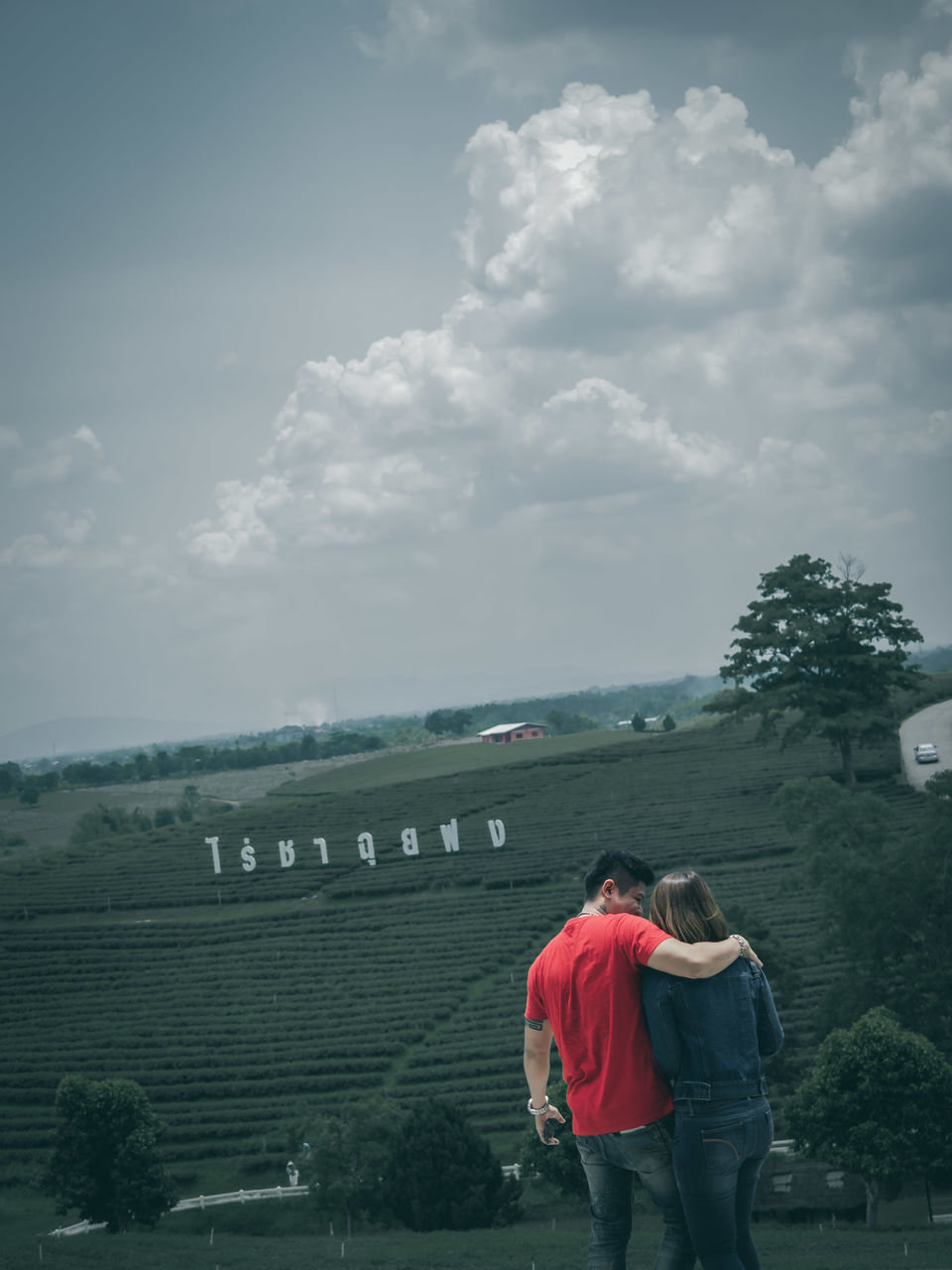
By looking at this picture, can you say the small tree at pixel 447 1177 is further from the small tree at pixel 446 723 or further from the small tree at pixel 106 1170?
the small tree at pixel 446 723

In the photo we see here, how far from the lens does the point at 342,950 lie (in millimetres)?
45625

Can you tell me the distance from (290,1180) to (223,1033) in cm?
1226

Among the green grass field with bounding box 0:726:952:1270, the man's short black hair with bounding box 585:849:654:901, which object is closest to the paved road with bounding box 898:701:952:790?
the green grass field with bounding box 0:726:952:1270

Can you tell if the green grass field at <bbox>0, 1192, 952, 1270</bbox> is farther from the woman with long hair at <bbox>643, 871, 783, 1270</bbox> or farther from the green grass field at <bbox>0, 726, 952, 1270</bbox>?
the woman with long hair at <bbox>643, 871, 783, 1270</bbox>

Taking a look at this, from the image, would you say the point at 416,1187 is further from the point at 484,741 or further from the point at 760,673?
the point at 484,741

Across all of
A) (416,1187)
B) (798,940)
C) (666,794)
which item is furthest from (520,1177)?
(666,794)

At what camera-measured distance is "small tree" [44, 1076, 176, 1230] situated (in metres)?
22.4

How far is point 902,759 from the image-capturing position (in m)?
55.2

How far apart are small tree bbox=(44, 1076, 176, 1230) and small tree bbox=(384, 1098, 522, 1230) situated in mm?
5619

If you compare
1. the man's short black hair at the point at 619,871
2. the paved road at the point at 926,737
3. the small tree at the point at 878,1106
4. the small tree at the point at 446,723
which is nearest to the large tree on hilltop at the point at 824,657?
the paved road at the point at 926,737

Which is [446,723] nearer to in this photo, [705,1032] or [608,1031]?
[608,1031]

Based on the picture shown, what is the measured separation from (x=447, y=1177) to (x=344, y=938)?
89.6ft

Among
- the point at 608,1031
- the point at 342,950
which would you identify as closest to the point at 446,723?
the point at 342,950

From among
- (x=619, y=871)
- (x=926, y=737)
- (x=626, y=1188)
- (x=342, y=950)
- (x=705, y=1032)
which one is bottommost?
(x=342, y=950)
